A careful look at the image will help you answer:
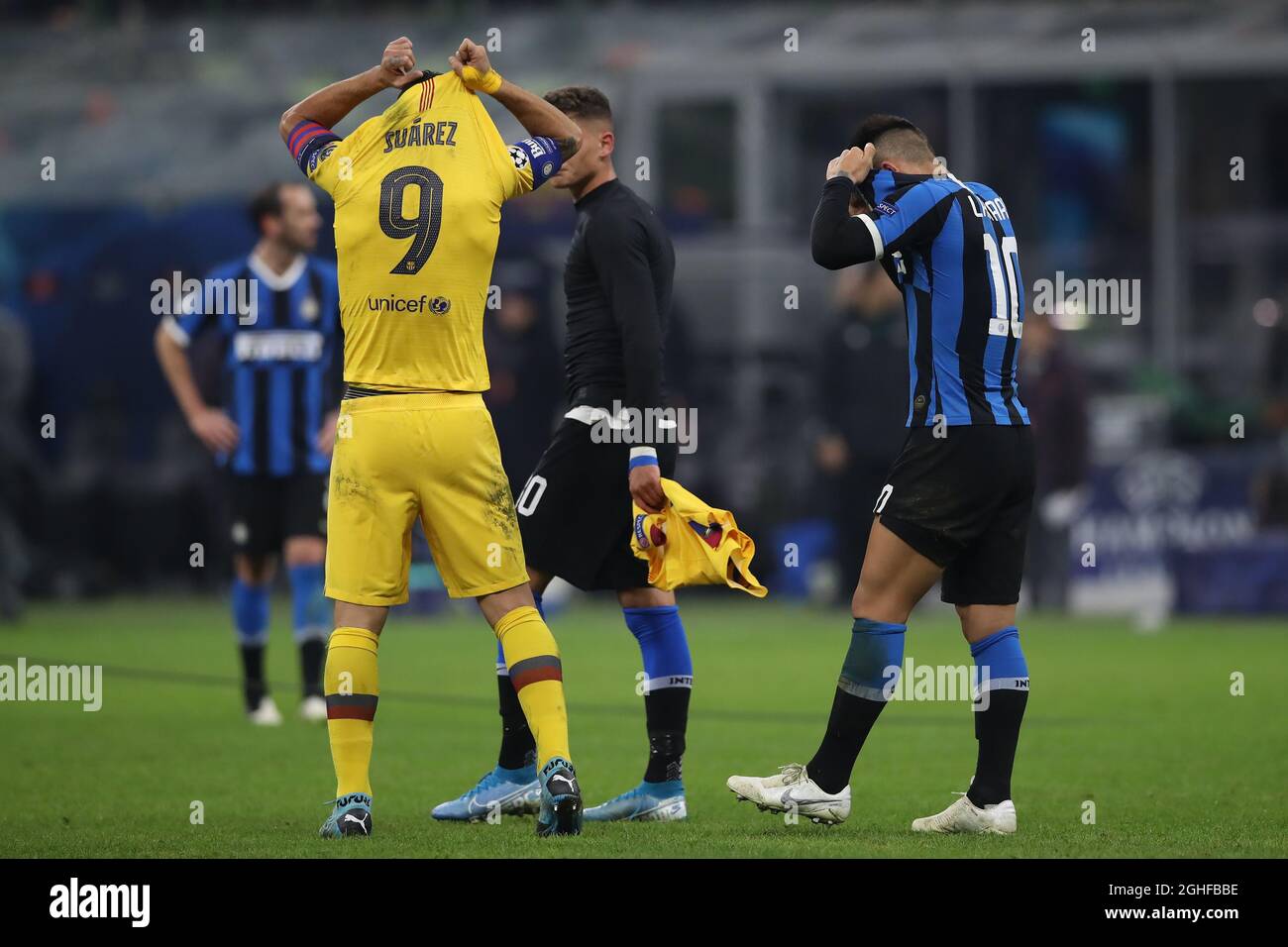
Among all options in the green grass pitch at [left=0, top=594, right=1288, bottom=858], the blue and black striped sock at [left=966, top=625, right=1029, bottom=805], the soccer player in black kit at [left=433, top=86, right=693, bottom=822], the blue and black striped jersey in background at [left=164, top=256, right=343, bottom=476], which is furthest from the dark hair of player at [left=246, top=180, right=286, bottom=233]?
the blue and black striped sock at [left=966, top=625, right=1029, bottom=805]

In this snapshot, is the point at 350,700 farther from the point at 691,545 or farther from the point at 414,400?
the point at 691,545

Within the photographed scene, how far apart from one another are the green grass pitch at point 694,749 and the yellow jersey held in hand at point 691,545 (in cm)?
85

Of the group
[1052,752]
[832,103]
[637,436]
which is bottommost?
[1052,752]

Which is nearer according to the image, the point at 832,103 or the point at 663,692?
the point at 663,692

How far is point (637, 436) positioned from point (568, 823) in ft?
4.39

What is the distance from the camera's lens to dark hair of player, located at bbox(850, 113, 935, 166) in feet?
22.2

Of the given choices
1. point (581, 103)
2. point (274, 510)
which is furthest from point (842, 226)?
point (274, 510)

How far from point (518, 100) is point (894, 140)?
1262 mm

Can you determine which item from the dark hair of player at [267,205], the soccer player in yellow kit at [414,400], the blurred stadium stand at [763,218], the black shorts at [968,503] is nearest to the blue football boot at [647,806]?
the soccer player in yellow kit at [414,400]

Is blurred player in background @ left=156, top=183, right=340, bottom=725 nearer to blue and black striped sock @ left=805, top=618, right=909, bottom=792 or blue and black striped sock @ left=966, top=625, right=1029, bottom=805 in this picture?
blue and black striped sock @ left=805, top=618, right=909, bottom=792

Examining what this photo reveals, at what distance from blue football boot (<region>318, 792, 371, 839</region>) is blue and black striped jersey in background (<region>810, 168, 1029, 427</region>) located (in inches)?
85.8
